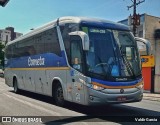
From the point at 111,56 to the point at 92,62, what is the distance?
72 centimetres

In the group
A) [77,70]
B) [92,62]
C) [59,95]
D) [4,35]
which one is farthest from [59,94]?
[4,35]

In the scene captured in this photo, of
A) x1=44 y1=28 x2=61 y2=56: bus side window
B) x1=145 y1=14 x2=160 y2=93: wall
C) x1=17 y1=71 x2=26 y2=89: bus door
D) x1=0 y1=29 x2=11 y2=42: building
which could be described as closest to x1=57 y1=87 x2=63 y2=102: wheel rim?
x1=44 y1=28 x2=61 y2=56: bus side window

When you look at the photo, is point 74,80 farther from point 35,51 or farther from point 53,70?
point 35,51

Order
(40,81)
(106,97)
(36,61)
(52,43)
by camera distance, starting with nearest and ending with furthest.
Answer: (106,97)
(52,43)
(40,81)
(36,61)

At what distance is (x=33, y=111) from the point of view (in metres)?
11.5

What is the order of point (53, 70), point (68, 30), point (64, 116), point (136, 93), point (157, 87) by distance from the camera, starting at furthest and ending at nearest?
1. point (157, 87)
2. point (53, 70)
3. point (68, 30)
4. point (136, 93)
5. point (64, 116)

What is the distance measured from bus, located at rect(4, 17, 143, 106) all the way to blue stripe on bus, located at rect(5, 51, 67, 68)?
0.13 ft

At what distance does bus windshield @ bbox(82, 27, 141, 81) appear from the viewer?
10.6 metres

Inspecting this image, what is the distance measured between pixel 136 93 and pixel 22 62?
916cm

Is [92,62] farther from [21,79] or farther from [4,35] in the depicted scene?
[4,35]

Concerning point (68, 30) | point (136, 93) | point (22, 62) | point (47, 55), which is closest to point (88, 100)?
point (136, 93)

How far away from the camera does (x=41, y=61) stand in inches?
591

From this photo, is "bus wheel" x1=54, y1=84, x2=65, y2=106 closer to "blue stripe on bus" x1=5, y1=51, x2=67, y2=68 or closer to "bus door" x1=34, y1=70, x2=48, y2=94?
"blue stripe on bus" x1=5, y1=51, x2=67, y2=68

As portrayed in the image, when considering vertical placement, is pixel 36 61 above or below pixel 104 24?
below
